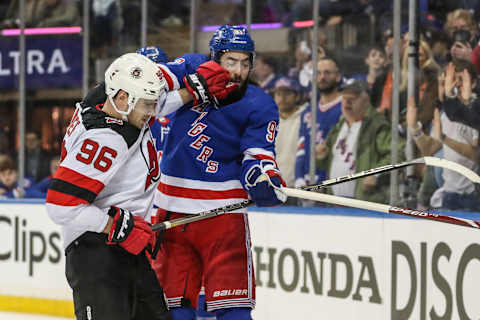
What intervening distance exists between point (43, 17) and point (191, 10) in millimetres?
1358

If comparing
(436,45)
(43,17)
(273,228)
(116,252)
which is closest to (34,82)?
(43,17)

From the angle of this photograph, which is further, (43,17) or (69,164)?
(43,17)

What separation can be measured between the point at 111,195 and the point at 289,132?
113 inches

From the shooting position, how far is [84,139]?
124 inches

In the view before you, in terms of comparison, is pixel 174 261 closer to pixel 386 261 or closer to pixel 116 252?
pixel 116 252

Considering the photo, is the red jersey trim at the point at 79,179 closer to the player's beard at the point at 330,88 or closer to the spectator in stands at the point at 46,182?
the player's beard at the point at 330,88

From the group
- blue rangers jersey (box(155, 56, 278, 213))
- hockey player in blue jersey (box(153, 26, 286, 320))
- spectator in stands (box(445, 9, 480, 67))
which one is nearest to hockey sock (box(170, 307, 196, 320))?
hockey player in blue jersey (box(153, 26, 286, 320))

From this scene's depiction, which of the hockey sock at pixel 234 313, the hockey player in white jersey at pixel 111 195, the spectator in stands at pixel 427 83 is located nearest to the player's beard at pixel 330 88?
the spectator in stands at pixel 427 83

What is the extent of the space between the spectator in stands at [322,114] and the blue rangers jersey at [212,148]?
6.37 feet

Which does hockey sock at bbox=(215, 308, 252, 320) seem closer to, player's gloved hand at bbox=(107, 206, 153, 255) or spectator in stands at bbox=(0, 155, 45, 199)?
player's gloved hand at bbox=(107, 206, 153, 255)

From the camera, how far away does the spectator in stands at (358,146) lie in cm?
552

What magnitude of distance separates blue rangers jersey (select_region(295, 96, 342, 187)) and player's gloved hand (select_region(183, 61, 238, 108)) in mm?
2175

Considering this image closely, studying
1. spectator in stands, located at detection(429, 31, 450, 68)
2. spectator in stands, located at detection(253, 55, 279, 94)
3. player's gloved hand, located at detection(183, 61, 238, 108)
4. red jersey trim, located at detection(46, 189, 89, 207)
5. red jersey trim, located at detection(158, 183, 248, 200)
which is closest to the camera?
red jersey trim, located at detection(46, 189, 89, 207)

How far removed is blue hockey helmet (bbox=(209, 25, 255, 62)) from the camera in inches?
151
